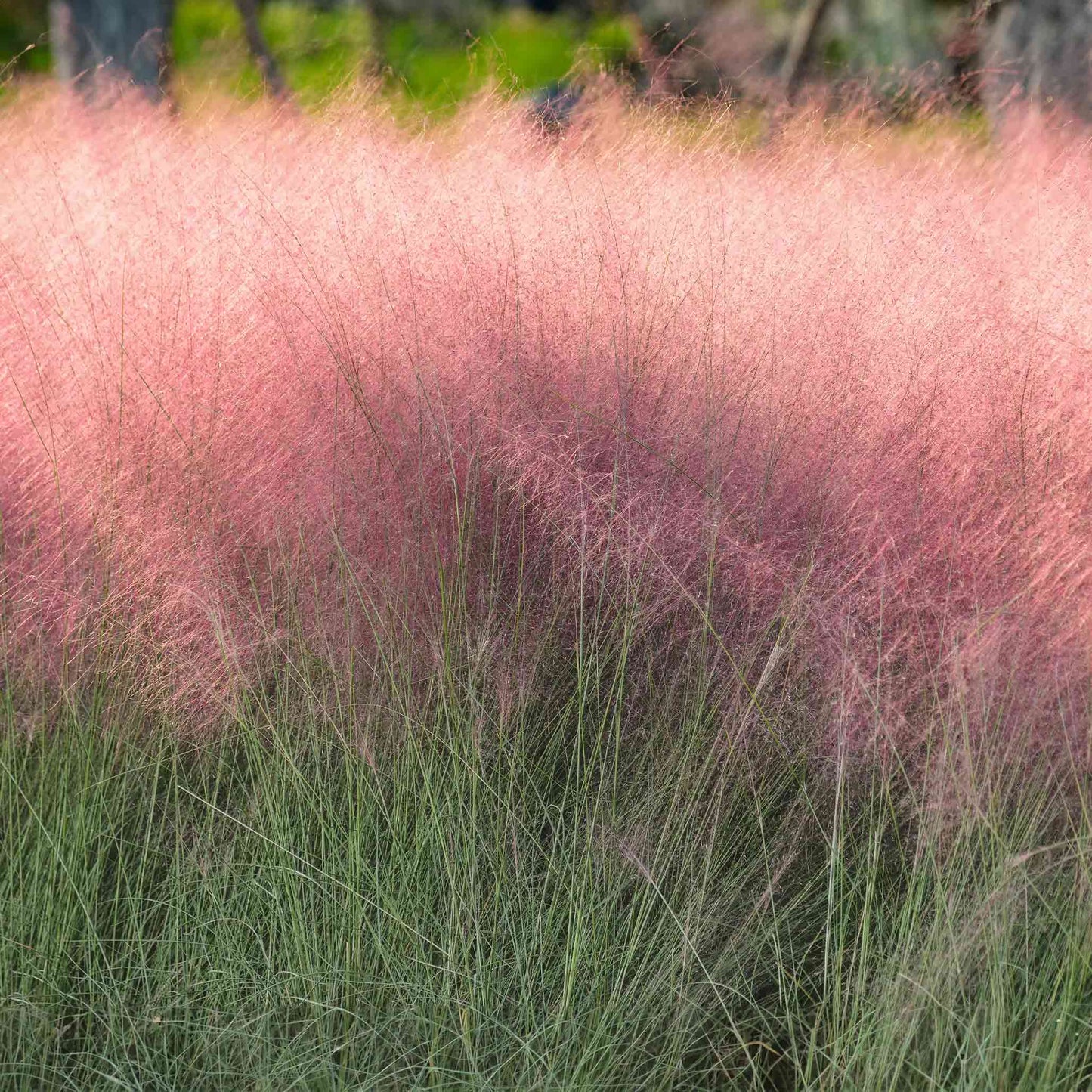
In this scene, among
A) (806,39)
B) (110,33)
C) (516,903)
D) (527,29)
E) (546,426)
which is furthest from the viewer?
(527,29)

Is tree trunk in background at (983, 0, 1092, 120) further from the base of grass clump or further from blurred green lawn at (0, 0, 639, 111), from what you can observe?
blurred green lawn at (0, 0, 639, 111)

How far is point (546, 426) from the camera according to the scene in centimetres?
191

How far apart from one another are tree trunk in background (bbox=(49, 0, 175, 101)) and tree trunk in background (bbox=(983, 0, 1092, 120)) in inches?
139

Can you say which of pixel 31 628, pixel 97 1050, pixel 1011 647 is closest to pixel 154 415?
pixel 31 628

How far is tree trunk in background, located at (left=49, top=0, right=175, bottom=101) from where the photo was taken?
5.66 meters

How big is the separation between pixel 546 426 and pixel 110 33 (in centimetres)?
508

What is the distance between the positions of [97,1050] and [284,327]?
1.07 metres

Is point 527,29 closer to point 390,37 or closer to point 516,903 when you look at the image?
point 390,37

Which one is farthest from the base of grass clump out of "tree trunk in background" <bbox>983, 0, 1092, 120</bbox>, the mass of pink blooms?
"tree trunk in background" <bbox>983, 0, 1092, 120</bbox>

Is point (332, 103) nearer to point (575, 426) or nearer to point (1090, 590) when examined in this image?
point (575, 426)

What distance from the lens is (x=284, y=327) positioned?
196cm

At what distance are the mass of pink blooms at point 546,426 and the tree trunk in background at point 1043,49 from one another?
95.2 inches

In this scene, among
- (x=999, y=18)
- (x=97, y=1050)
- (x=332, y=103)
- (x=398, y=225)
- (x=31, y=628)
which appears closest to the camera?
(x=97, y=1050)

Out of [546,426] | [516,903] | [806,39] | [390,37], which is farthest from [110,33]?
[516,903]
